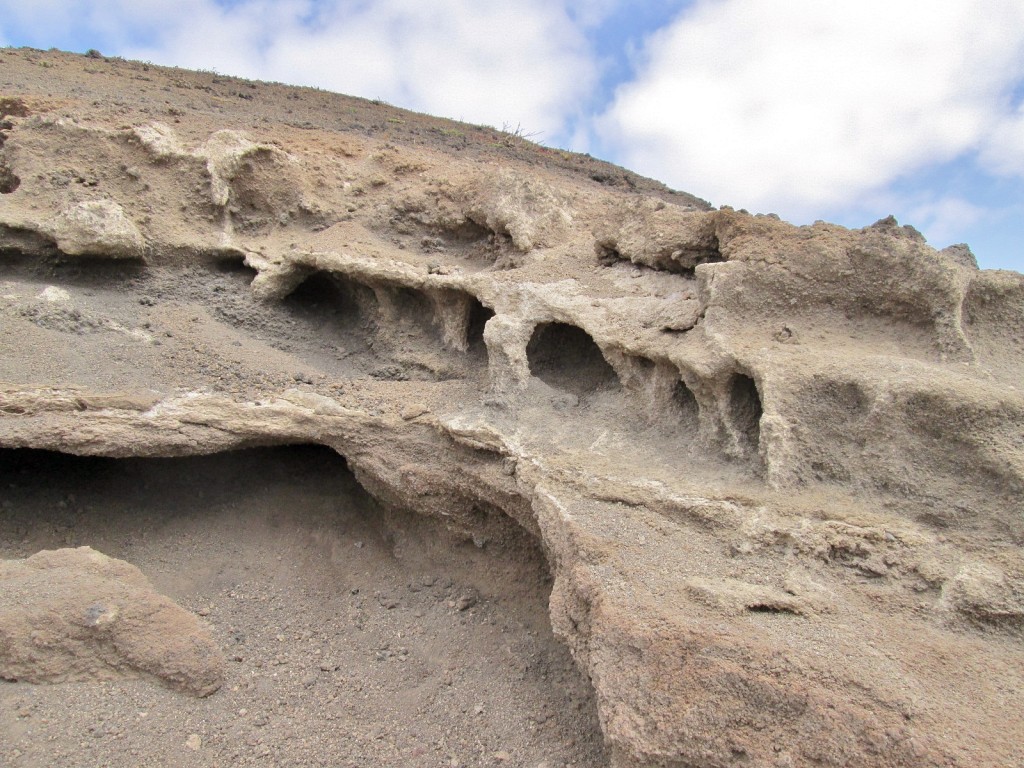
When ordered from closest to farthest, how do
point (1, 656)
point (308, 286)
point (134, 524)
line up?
point (1, 656) < point (134, 524) < point (308, 286)

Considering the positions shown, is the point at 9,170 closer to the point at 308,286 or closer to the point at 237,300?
the point at 237,300

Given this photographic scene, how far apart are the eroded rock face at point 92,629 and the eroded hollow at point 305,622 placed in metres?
0.09

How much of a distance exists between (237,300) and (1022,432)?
5143 millimetres

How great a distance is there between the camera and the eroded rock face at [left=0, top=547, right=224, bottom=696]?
376cm

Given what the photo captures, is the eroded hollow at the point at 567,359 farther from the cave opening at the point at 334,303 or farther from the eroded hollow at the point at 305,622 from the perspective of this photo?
the cave opening at the point at 334,303

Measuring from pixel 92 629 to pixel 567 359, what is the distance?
10.6ft

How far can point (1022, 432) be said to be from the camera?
3307mm

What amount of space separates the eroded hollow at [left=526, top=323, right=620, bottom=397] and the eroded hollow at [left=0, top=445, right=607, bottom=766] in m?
1.10

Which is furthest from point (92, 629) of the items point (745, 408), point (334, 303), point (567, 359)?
point (745, 408)

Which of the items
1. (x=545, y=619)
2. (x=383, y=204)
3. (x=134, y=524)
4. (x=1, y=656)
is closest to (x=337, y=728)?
(x=545, y=619)

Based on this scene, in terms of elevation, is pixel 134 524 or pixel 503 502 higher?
pixel 503 502

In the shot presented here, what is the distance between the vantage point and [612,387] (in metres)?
4.80

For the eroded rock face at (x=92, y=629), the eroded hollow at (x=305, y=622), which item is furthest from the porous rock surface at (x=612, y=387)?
the eroded rock face at (x=92, y=629)

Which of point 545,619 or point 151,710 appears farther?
point 545,619
